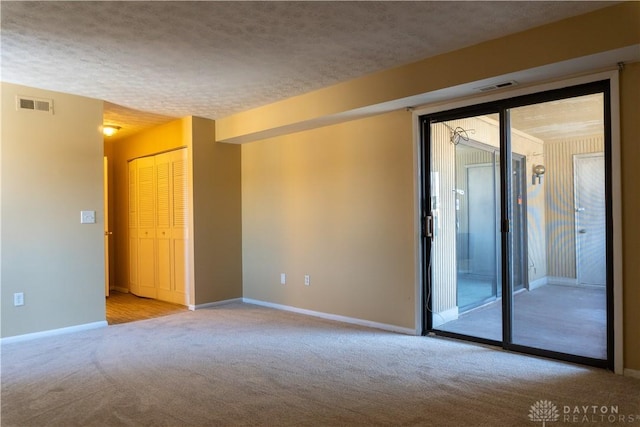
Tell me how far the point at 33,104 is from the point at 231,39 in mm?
2460

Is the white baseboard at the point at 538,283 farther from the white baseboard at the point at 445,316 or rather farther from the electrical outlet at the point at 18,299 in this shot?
the electrical outlet at the point at 18,299

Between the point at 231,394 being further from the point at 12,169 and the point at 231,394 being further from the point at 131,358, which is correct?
the point at 12,169

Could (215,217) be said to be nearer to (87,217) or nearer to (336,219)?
(87,217)

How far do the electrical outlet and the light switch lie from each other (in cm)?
89

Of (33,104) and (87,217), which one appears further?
(87,217)

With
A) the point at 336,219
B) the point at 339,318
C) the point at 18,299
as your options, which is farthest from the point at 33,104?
the point at 339,318

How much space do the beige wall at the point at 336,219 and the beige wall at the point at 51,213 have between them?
6.34ft

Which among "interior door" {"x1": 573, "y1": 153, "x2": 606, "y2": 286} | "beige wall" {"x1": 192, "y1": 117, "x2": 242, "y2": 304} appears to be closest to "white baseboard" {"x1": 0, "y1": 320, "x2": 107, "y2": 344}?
"beige wall" {"x1": 192, "y1": 117, "x2": 242, "y2": 304}

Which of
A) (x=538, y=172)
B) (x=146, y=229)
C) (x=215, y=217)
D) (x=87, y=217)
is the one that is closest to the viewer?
(x=538, y=172)

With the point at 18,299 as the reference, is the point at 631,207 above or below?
above

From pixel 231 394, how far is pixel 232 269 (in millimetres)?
3188

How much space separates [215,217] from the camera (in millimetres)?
5723

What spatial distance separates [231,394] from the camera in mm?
2789

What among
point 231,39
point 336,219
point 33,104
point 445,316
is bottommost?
point 445,316
